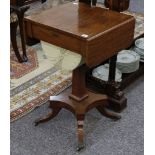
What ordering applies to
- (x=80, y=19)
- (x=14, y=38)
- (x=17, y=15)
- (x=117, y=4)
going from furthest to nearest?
(x=14, y=38) → (x=17, y=15) → (x=117, y=4) → (x=80, y=19)

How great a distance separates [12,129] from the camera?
1959 millimetres

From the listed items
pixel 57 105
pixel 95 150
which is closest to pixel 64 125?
pixel 57 105

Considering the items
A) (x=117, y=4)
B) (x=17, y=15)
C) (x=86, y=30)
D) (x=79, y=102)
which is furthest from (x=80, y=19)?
(x=17, y=15)

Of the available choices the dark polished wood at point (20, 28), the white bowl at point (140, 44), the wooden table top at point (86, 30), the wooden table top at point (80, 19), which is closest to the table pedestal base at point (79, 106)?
the wooden table top at point (86, 30)

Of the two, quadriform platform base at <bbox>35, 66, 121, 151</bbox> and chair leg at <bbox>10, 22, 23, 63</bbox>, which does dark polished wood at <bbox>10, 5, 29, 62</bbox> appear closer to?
chair leg at <bbox>10, 22, 23, 63</bbox>

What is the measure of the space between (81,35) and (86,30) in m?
0.08

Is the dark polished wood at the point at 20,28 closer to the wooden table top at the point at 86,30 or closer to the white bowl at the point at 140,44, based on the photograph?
the wooden table top at the point at 86,30

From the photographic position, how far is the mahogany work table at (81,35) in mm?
1507

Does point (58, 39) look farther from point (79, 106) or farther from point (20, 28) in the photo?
point (20, 28)

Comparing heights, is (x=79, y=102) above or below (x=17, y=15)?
below

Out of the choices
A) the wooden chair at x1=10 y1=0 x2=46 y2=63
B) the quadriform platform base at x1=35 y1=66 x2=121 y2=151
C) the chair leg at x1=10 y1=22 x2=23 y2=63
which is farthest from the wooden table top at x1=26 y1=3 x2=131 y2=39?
the chair leg at x1=10 y1=22 x2=23 y2=63

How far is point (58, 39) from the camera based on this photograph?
1.57m

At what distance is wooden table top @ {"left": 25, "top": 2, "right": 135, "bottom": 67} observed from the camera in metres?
1.50
